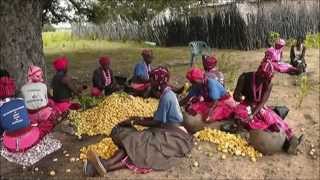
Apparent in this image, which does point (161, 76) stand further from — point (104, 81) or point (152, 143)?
point (104, 81)

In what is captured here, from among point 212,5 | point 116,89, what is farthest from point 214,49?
point 116,89

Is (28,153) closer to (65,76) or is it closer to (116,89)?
(65,76)

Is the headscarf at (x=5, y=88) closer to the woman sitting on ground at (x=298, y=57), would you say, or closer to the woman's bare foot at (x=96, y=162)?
the woman's bare foot at (x=96, y=162)

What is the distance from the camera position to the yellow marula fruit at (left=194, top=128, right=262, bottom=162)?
22.2ft

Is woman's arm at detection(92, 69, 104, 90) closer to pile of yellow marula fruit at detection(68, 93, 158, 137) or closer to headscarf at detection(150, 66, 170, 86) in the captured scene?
pile of yellow marula fruit at detection(68, 93, 158, 137)

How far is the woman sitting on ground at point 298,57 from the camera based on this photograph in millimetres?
10773

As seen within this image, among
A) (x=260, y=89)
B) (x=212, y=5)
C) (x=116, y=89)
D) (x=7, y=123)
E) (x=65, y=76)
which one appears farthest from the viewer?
(x=212, y=5)

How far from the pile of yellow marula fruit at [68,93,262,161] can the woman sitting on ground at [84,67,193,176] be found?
45cm

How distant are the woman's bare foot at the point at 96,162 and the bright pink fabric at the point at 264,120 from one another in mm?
1968

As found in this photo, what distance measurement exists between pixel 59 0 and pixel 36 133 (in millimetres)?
8675

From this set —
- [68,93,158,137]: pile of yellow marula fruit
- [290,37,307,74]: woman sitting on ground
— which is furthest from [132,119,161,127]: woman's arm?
[290,37,307,74]: woman sitting on ground

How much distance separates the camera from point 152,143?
6340 millimetres

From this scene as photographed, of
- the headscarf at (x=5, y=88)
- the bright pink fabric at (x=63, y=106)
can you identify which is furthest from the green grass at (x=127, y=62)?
the headscarf at (x=5, y=88)

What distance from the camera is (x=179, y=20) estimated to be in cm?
2139
